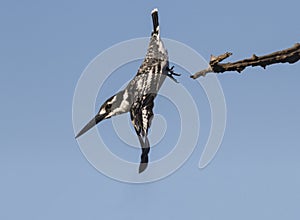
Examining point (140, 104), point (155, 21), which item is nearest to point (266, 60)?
point (140, 104)

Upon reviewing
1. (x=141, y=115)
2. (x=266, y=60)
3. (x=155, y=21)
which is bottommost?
(x=141, y=115)

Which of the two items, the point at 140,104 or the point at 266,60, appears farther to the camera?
the point at 140,104

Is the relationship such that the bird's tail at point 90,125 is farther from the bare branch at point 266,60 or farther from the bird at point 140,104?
the bare branch at point 266,60

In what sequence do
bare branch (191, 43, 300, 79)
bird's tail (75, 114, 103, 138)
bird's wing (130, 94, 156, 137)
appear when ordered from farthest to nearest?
bird's wing (130, 94, 156, 137), bird's tail (75, 114, 103, 138), bare branch (191, 43, 300, 79)

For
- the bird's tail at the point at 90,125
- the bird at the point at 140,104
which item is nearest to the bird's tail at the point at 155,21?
the bird at the point at 140,104

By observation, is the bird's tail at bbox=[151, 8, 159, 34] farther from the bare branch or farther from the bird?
the bare branch

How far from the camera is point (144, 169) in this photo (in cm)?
351

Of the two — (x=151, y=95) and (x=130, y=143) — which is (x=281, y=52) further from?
(x=130, y=143)

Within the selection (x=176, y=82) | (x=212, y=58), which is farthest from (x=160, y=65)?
(x=212, y=58)

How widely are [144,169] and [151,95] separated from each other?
0.58 meters

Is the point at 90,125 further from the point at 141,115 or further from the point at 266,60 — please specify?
the point at 266,60

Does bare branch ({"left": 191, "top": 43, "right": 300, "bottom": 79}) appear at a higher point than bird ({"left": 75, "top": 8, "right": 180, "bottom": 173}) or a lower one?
higher

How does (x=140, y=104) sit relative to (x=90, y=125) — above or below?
above

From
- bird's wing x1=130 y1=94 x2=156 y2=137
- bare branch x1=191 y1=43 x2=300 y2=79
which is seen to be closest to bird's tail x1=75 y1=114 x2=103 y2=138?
bird's wing x1=130 y1=94 x2=156 y2=137
